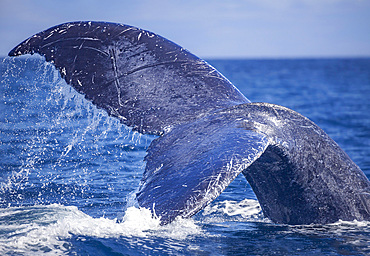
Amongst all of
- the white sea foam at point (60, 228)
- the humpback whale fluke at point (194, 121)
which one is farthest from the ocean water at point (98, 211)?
the humpback whale fluke at point (194, 121)

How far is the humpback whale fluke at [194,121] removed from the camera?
4168mm

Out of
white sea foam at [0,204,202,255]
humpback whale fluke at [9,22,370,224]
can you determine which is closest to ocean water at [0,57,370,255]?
white sea foam at [0,204,202,255]

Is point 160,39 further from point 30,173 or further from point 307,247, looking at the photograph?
point 30,173

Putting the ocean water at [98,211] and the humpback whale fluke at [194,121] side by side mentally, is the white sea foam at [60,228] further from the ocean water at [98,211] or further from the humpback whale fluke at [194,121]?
the humpback whale fluke at [194,121]

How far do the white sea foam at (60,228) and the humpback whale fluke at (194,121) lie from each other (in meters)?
0.56

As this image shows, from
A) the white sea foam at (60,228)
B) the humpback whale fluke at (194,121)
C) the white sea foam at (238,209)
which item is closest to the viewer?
the humpback whale fluke at (194,121)

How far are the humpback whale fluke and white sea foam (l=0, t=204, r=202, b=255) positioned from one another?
56 centimetres

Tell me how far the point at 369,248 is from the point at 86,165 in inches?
186

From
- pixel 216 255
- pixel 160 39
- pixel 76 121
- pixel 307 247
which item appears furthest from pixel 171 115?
pixel 76 121

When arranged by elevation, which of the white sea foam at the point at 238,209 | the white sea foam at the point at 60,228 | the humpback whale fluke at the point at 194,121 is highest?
the humpback whale fluke at the point at 194,121

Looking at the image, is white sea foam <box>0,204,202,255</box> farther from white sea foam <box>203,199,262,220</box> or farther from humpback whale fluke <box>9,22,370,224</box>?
white sea foam <box>203,199,262,220</box>

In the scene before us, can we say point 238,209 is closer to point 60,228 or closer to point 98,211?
point 98,211

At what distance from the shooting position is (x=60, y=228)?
15.8 ft

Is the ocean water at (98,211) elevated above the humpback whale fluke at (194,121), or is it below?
below
